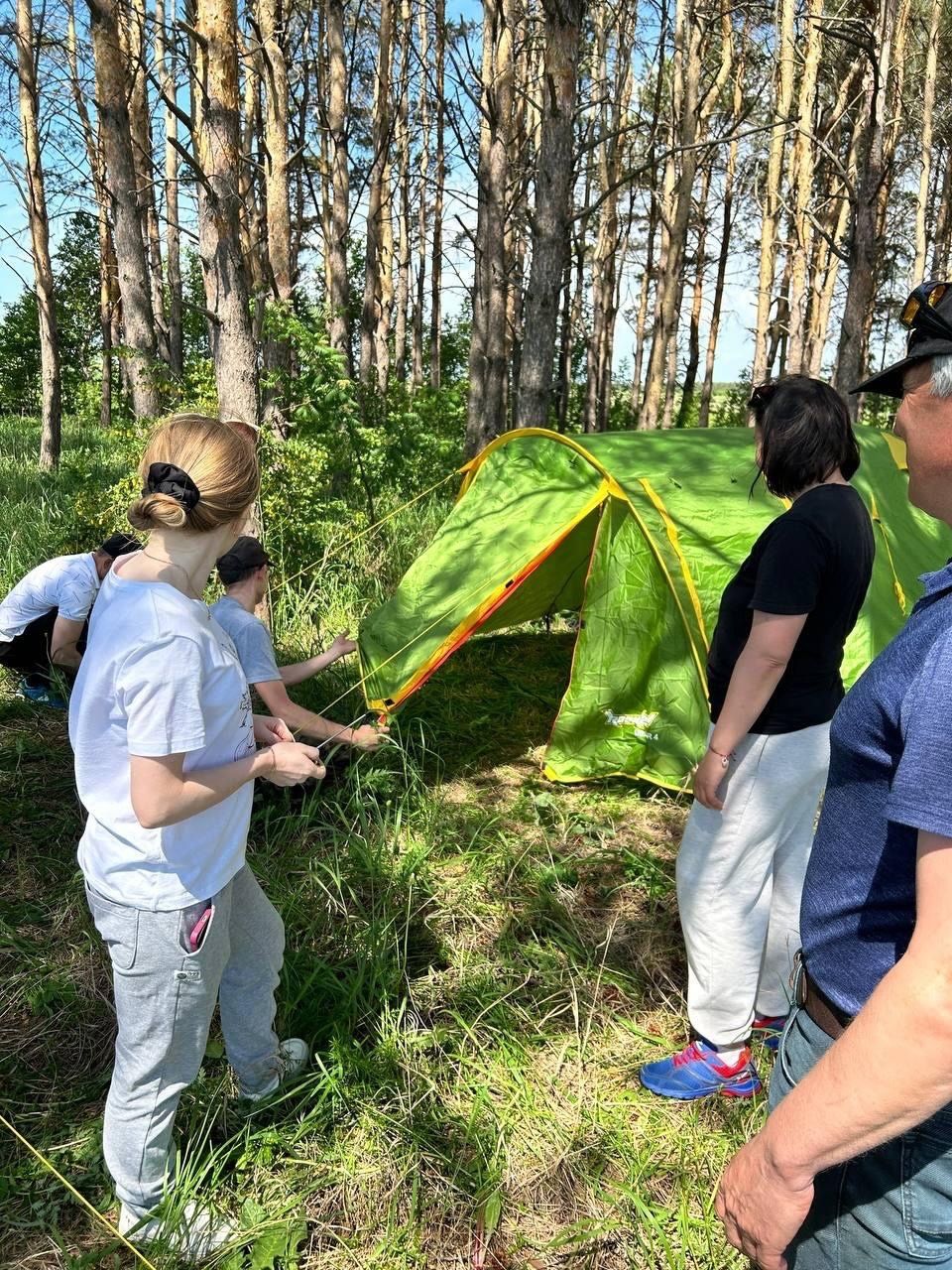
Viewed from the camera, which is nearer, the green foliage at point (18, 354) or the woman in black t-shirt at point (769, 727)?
the woman in black t-shirt at point (769, 727)

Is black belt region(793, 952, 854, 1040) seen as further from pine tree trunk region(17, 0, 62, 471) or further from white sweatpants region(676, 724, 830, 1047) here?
pine tree trunk region(17, 0, 62, 471)

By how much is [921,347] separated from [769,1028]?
7.00 ft

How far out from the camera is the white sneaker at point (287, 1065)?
7.11ft

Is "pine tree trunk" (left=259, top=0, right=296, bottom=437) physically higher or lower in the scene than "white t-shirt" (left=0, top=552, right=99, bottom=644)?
higher

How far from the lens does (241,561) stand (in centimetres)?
274

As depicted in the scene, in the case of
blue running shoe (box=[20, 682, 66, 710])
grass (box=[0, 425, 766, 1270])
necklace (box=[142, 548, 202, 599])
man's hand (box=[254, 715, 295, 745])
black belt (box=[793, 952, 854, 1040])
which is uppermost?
necklace (box=[142, 548, 202, 599])

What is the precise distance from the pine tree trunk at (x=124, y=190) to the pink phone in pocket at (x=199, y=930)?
18.0ft

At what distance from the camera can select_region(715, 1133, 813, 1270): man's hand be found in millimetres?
924

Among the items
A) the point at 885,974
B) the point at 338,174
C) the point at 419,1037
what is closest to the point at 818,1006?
the point at 885,974

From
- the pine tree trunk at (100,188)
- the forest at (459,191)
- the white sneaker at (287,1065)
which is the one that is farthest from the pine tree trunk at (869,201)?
the pine tree trunk at (100,188)

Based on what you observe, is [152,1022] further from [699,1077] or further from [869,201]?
[869,201]

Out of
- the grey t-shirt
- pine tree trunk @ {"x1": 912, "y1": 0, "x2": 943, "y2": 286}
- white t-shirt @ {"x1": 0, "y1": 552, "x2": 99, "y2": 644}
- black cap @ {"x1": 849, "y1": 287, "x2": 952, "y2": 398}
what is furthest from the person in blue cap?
pine tree trunk @ {"x1": 912, "y1": 0, "x2": 943, "y2": 286}

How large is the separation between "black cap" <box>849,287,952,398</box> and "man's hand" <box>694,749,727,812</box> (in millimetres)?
1146

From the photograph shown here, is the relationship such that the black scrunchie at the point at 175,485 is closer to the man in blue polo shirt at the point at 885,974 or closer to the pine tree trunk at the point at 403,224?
the man in blue polo shirt at the point at 885,974
